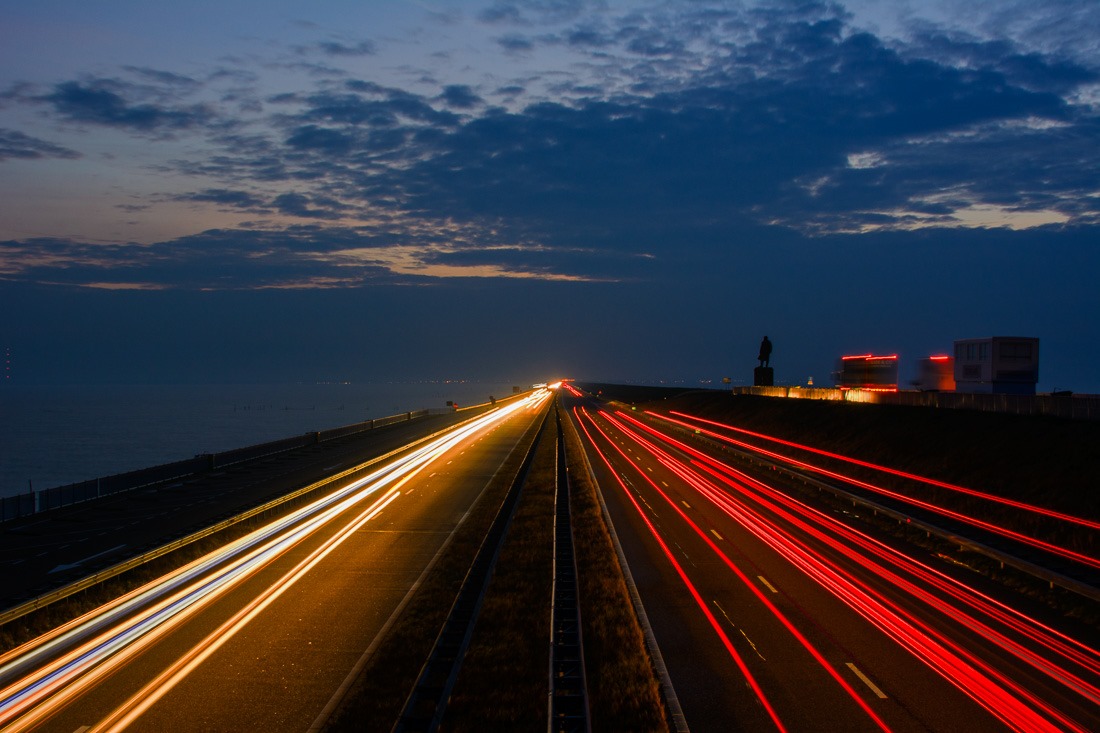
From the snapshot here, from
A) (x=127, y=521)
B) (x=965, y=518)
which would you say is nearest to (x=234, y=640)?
(x=127, y=521)

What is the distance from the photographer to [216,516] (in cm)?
3288

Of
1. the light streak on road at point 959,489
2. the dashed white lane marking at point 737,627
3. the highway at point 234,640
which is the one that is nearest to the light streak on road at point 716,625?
the dashed white lane marking at point 737,627

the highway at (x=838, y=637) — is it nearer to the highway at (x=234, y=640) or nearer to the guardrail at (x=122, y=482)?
the highway at (x=234, y=640)

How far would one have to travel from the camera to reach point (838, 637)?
1686 centimetres

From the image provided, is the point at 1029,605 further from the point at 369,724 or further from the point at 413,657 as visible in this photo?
the point at 369,724

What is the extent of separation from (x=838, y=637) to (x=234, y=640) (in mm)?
12107

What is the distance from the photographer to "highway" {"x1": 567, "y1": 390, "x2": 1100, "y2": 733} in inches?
517

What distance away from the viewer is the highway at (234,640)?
13172mm

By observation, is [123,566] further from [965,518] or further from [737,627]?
[965,518]

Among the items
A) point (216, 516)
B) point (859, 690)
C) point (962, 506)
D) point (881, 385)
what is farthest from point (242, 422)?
point (859, 690)

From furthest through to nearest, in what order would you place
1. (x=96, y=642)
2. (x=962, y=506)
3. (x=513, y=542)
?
(x=962, y=506), (x=513, y=542), (x=96, y=642)

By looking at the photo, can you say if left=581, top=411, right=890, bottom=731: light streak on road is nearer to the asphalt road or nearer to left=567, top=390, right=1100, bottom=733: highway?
left=567, top=390, right=1100, bottom=733: highway

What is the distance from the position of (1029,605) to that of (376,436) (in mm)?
69511

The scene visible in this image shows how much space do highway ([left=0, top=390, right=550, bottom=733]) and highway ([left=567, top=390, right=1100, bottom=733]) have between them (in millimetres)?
6421
